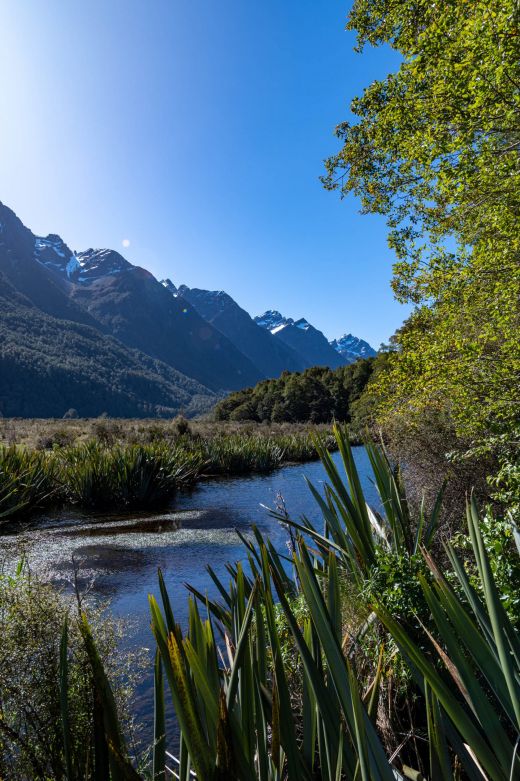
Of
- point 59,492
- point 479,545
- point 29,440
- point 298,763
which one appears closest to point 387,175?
point 479,545

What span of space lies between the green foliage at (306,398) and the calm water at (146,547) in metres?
29.3

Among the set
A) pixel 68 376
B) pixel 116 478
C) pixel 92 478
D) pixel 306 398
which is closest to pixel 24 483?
pixel 92 478

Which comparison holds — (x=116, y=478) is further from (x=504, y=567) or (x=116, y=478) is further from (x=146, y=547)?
(x=504, y=567)

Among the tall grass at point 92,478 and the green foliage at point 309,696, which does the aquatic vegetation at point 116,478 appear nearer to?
the tall grass at point 92,478

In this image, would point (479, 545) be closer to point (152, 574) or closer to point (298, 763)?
point (298, 763)

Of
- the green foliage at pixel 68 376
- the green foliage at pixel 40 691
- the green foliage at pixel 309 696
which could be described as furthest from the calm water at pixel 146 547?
the green foliage at pixel 68 376

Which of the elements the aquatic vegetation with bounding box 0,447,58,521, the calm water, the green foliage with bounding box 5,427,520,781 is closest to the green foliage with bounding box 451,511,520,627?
the green foliage with bounding box 5,427,520,781

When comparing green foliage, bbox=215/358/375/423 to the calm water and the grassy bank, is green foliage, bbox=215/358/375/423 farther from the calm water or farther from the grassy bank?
the calm water

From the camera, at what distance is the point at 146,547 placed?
7.89m

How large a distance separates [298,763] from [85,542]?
7851mm

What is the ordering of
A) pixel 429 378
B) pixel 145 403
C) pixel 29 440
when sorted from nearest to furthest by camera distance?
1. pixel 429 378
2. pixel 29 440
3. pixel 145 403

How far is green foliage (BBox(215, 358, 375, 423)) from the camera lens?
42375mm

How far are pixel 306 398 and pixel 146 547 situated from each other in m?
36.2

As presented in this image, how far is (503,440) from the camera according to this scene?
4.87 meters
